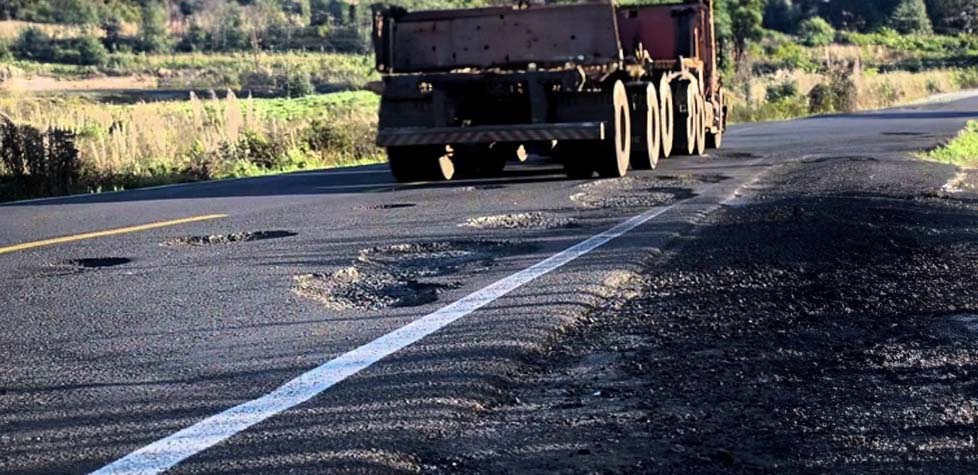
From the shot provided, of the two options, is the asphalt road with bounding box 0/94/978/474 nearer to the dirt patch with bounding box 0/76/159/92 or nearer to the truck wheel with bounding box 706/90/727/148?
the truck wheel with bounding box 706/90/727/148

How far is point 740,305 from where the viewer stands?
275 inches

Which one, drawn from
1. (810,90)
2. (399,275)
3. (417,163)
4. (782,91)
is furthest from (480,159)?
(810,90)

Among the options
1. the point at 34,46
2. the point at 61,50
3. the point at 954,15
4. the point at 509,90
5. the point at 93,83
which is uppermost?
the point at 954,15

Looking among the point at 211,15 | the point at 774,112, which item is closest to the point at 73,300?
the point at 774,112

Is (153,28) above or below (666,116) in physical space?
above

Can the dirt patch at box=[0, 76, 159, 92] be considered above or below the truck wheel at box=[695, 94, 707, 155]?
above

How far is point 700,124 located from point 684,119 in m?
1.20

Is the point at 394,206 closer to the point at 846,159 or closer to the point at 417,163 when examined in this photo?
the point at 417,163

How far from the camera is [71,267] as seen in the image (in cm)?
867

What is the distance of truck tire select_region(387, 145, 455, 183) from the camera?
1547 cm

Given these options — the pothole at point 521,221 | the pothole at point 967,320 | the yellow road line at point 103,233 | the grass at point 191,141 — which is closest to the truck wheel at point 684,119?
the grass at point 191,141

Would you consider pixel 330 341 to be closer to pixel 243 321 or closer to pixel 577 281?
pixel 243 321

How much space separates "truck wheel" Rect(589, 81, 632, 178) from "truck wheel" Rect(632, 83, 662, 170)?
0.54m

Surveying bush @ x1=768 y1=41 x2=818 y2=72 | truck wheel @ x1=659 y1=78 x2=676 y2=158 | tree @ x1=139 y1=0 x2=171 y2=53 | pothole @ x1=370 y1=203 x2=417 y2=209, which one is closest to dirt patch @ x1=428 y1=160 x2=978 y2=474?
pothole @ x1=370 y1=203 x2=417 y2=209
